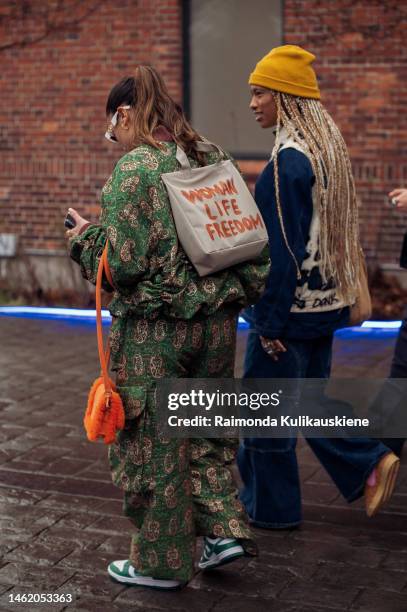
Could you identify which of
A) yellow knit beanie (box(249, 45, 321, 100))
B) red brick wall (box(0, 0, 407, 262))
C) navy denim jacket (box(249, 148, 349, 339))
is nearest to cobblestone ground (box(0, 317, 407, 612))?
navy denim jacket (box(249, 148, 349, 339))

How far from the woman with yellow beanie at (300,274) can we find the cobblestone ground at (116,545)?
22cm

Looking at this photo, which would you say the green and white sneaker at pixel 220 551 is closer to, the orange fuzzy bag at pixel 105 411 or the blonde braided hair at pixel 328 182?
the orange fuzzy bag at pixel 105 411

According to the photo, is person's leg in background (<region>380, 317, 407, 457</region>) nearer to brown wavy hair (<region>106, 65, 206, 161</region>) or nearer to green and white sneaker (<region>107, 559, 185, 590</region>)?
green and white sneaker (<region>107, 559, 185, 590</region>)

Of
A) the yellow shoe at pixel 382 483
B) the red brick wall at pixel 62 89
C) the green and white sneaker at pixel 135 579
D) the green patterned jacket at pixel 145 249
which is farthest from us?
the red brick wall at pixel 62 89

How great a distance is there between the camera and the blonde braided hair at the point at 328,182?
476cm

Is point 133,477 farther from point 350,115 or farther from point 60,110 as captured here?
point 60,110

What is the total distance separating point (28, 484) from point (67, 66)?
6792 mm

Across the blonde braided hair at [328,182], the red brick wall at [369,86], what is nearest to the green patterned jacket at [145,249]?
the blonde braided hair at [328,182]

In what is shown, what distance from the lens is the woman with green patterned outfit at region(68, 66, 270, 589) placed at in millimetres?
4043

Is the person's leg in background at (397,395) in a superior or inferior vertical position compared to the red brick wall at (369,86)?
inferior

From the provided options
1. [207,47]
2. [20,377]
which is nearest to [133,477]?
[20,377]

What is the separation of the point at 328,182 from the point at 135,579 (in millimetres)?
1813

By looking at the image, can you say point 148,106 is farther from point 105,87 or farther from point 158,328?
point 105,87

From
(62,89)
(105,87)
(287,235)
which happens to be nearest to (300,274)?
(287,235)
